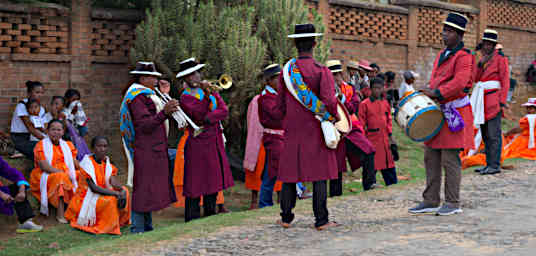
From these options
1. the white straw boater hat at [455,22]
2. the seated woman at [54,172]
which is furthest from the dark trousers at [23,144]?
the white straw boater hat at [455,22]

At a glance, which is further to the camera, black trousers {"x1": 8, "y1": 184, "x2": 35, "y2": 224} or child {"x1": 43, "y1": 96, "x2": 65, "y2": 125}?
child {"x1": 43, "y1": 96, "x2": 65, "y2": 125}

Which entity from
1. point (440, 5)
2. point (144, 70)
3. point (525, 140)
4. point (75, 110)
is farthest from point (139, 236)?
point (440, 5)

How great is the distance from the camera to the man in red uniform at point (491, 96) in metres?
8.73

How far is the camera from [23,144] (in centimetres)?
→ 954

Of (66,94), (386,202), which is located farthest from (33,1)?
(386,202)

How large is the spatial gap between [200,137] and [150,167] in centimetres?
69

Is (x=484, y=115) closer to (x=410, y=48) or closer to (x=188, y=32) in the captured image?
(x=188, y=32)

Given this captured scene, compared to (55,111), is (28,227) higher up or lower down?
lower down

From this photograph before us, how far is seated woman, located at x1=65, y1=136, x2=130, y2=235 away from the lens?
310 inches

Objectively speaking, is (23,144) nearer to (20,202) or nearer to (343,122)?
(20,202)

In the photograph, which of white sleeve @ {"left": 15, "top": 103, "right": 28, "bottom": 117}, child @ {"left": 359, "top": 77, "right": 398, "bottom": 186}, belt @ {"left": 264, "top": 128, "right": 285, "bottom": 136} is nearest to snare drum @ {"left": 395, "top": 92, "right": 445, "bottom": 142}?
belt @ {"left": 264, "top": 128, "right": 285, "bottom": 136}

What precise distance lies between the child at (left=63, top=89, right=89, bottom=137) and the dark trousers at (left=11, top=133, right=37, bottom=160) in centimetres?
86

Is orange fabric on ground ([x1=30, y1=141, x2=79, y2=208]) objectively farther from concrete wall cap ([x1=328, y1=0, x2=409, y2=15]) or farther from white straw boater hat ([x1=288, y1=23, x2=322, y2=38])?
concrete wall cap ([x1=328, y1=0, x2=409, y2=15])

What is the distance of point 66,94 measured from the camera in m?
10.4
